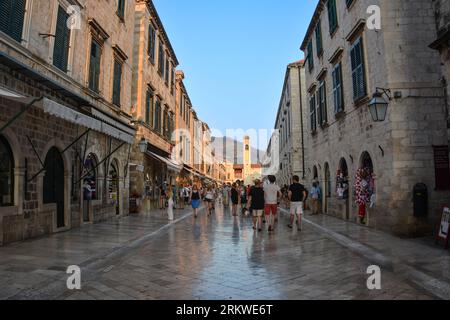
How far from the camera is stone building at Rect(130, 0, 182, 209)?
18.8 meters

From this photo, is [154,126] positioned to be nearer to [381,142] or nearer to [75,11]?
[75,11]

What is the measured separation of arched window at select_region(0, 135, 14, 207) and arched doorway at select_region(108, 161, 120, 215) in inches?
266

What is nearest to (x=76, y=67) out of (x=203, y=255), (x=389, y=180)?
(x=203, y=255)

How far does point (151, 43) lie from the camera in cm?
2111

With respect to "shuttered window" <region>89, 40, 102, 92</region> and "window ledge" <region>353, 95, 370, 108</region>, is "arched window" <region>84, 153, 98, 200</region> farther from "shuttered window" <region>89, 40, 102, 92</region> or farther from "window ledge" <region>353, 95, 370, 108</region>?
"window ledge" <region>353, 95, 370, 108</region>

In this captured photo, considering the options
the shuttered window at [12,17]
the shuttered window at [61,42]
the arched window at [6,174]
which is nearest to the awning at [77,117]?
the arched window at [6,174]

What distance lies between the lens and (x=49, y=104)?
7.27 metres

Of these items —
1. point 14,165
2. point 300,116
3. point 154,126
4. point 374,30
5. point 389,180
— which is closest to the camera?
point 14,165

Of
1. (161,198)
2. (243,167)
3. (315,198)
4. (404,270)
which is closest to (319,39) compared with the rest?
(315,198)

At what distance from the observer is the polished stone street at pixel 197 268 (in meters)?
4.54

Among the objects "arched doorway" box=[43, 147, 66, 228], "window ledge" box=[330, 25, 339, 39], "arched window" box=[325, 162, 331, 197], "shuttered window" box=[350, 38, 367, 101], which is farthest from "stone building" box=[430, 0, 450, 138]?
"arched doorway" box=[43, 147, 66, 228]

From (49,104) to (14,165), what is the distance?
2.37m

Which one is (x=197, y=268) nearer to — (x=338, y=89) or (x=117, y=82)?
(x=338, y=89)

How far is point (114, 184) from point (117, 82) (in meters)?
→ 4.76
